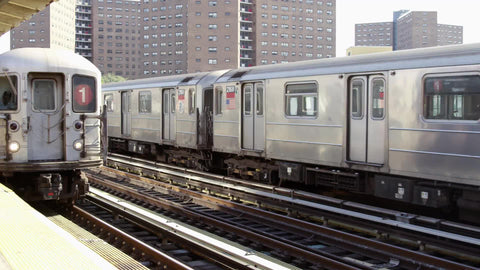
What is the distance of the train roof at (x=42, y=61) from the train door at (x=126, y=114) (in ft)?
38.0

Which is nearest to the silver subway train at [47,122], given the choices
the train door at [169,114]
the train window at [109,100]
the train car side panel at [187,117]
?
the train car side panel at [187,117]

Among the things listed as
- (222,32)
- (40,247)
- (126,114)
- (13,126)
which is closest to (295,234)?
(40,247)

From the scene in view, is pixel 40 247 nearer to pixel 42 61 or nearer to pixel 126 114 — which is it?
pixel 42 61

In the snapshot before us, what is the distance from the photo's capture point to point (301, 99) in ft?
41.1

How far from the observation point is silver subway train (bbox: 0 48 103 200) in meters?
9.78

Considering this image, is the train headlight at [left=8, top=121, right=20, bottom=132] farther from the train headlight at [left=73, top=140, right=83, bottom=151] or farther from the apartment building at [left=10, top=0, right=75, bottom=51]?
the apartment building at [left=10, top=0, right=75, bottom=51]

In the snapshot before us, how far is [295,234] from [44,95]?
576 cm

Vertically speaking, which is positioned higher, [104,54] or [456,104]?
[104,54]

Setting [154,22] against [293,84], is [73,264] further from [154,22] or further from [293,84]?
[154,22]

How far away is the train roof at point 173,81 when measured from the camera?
672 inches

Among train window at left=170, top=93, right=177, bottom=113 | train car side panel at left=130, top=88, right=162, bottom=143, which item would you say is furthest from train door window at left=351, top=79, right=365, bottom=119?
train car side panel at left=130, top=88, right=162, bottom=143

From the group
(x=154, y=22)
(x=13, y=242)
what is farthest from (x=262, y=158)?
(x=154, y=22)

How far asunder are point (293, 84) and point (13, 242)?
833 centimetres

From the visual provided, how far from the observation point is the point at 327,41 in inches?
5330
